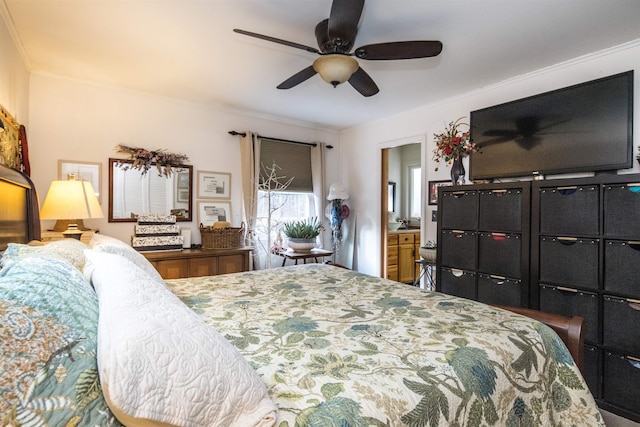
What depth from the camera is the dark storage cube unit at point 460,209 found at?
9.27 feet

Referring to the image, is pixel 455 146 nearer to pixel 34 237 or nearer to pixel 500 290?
pixel 500 290

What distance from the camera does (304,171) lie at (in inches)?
187

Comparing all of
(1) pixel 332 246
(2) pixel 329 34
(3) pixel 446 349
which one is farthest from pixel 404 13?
(1) pixel 332 246

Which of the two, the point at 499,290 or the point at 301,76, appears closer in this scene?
the point at 301,76

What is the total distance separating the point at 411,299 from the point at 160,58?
277 cm

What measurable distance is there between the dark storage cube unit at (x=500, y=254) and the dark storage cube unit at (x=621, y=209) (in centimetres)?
57

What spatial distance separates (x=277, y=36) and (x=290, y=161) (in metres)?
2.31

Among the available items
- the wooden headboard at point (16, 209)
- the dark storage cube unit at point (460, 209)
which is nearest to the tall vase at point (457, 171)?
the dark storage cube unit at point (460, 209)

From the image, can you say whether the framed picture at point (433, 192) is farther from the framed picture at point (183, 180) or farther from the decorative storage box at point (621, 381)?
the framed picture at point (183, 180)

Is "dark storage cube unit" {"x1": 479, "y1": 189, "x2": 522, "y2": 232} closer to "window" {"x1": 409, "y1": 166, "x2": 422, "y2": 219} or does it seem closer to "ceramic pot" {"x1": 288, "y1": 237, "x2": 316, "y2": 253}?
"ceramic pot" {"x1": 288, "y1": 237, "x2": 316, "y2": 253}

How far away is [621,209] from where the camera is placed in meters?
2.03

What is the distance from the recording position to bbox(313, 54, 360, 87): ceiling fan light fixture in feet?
6.51

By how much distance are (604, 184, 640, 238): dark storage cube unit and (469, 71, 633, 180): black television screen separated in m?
0.48

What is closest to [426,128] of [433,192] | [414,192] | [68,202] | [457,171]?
[433,192]
